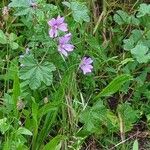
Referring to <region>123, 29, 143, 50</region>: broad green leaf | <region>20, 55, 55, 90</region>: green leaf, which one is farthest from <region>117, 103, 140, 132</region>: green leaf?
<region>20, 55, 55, 90</region>: green leaf

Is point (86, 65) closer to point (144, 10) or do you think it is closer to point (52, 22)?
point (52, 22)

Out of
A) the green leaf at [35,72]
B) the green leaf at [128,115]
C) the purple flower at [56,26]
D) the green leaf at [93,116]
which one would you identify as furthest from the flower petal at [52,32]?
the green leaf at [128,115]

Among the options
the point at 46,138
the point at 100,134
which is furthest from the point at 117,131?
the point at 46,138

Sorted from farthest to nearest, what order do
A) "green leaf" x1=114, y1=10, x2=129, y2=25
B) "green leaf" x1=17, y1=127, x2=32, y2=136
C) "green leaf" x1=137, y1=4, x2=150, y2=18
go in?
"green leaf" x1=114, y1=10, x2=129, y2=25 < "green leaf" x1=137, y1=4, x2=150, y2=18 < "green leaf" x1=17, y1=127, x2=32, y2=136

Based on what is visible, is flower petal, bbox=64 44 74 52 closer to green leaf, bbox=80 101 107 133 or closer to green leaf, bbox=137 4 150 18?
green leaf, bbox=80 101 107 133

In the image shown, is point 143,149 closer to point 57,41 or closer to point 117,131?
point 117,131

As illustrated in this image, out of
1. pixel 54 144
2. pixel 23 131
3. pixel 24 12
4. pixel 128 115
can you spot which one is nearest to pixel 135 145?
pixel 128 115
